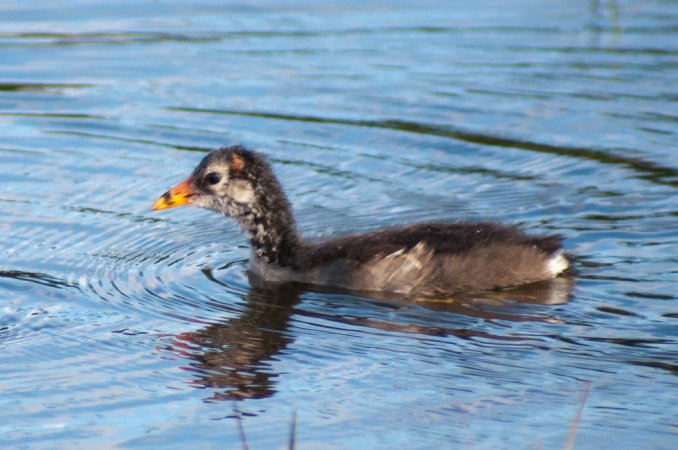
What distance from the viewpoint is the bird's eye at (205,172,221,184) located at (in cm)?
1019

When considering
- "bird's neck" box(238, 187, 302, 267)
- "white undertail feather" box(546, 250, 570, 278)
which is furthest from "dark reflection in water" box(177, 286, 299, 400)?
"white undertail feather" box(546, 250, 570, 278)

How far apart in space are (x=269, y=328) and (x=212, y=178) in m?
1.88

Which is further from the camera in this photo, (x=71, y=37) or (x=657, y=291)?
(x=71, y=37)

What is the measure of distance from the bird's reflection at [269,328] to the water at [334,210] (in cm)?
3

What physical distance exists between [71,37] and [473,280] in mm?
9897

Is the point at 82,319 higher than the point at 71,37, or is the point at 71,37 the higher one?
the point at 71,37

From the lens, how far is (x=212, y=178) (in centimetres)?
1020

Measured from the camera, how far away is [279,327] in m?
8.75

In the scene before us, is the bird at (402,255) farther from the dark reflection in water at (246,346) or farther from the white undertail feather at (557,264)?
the dark reflection in water at (246,346)

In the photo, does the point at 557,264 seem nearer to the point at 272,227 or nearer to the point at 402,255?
the point at 402,255

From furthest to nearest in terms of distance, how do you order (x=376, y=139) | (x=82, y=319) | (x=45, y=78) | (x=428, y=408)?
(x=45, y=78) < (x=376, y=139) < (x=82, y=319) < (x=428, y=408)

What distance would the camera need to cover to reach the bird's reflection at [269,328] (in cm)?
772

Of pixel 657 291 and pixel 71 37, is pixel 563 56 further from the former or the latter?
pixel 657 291

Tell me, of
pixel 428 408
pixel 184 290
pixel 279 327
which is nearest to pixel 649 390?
pixel 428 408
